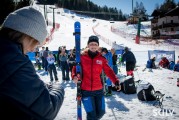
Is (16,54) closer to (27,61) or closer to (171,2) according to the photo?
(27,61)

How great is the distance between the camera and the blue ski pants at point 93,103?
16.0 ft

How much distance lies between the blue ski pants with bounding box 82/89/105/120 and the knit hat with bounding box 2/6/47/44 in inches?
139

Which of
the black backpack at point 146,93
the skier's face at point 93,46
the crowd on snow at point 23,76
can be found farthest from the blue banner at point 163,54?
the crowd on snow at point 23,76

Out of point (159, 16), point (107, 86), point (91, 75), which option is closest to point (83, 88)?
point (91, 75)

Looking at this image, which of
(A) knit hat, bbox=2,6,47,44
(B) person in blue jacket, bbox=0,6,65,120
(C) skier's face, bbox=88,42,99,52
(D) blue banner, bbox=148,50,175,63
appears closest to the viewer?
(B) person in blue jacket, bbox=0,6,65,120

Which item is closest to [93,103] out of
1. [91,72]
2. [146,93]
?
[91,72]

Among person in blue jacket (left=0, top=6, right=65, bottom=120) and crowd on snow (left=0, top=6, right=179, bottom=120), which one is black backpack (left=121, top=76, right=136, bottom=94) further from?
person in blue jacket (left=0, top=6, right=65, bottom=120)

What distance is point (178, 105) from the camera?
796cm

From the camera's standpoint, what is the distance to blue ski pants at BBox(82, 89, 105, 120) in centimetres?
487

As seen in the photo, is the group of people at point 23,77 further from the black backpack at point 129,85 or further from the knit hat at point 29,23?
the black backpack at point 129,85

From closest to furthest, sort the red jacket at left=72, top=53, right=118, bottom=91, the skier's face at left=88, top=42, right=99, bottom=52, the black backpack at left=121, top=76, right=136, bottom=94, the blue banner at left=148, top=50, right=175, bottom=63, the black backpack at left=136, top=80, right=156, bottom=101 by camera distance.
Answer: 1. the red jacket at left=72, top=53, right=118, bottom=91
2. the skier's face at left=88, top=42, right=99, bottom=52
3. the black backpack at left=136, top=80, right=156, bottom=101
4. the black backpack at left=121, top=76, right=136, bottom=94
5. the blue banner at left=148, top=50, right=175, bottom=63

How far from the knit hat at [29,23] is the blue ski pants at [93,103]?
11.6 feet

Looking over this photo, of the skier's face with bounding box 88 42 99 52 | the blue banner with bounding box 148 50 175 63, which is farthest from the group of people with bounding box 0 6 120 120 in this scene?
the blue banner with bounding box 148 50 175 63

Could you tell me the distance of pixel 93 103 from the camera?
4.88m
